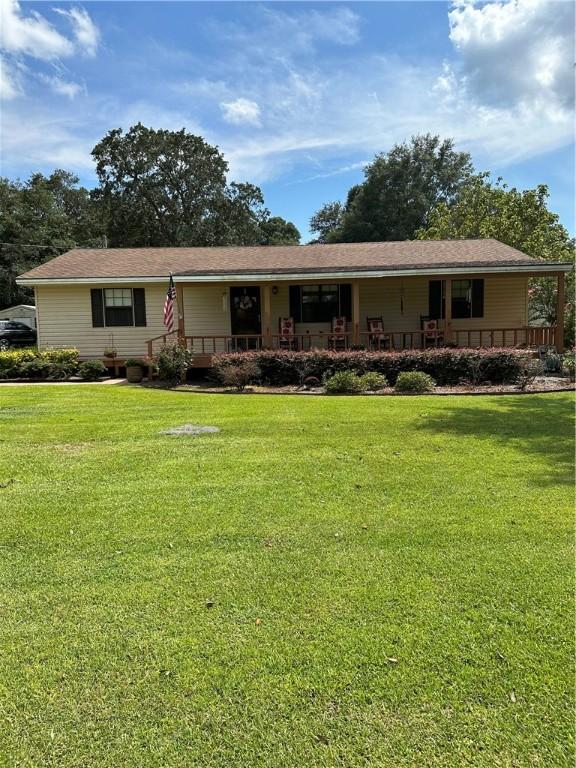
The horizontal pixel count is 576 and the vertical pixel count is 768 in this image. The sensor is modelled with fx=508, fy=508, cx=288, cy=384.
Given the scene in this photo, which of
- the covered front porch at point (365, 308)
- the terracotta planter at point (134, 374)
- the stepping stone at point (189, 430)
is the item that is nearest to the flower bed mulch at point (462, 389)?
the terracotta planter at point (134, 374)

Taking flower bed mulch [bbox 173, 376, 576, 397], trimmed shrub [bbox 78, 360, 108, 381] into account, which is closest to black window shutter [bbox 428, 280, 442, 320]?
flower bed mulch [bbox 173, 376, 576, 397]

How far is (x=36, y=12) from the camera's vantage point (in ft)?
38.9

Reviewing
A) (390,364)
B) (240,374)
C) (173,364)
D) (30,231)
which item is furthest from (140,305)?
(30,231)

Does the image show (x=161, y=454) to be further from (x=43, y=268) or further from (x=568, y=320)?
(x=568, y=320)

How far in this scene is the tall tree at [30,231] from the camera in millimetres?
38812

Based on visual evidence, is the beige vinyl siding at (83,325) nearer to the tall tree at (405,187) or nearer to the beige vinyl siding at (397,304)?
the beige vinyl siding at (397,304)

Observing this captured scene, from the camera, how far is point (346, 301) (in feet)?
52.9

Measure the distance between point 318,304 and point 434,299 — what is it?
375 centimetres

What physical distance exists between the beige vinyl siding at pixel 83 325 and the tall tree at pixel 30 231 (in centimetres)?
2640

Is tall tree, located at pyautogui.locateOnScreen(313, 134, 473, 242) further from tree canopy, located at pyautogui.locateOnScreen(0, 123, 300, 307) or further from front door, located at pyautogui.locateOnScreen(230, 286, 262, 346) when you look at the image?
front door, located at pyautogui.locateOnScreen(230, 286, 262, 346)

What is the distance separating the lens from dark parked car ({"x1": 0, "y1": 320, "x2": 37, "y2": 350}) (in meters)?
23.6

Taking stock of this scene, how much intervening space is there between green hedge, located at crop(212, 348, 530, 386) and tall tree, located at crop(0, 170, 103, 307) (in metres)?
33.4

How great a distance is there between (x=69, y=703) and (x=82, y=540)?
158cm

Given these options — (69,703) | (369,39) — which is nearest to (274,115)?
(369,39)
